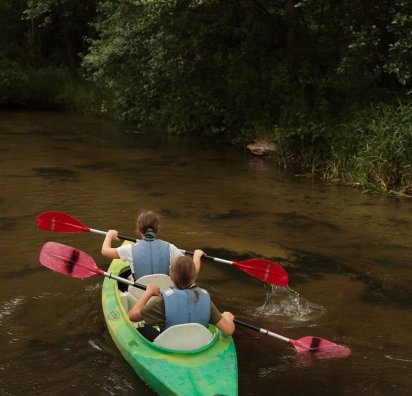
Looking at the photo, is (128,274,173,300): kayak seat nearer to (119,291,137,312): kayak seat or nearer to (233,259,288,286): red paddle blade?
(119,291,137,312): kayak seat

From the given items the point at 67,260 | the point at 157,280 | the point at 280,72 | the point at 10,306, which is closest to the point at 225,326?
the point at 157,280

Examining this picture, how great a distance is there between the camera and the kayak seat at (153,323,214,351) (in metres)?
3.89

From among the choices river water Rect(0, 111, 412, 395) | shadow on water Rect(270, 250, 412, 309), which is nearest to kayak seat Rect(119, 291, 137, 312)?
river water Rect(0, 111, 412, 395)

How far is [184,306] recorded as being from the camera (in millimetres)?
3891

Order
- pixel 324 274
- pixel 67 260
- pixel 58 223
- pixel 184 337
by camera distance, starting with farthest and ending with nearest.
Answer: pixel 324 274 < pixel 58 223 < pixel 67 260 < pixel 184 337

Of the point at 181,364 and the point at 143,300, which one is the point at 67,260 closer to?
the point at 143,300

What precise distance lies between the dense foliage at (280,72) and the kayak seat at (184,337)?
22.0 ft

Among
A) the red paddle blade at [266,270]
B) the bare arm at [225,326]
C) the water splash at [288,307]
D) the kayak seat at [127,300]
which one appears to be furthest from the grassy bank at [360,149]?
the bare arm at [225,326]

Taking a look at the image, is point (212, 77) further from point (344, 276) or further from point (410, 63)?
point (344, 276)

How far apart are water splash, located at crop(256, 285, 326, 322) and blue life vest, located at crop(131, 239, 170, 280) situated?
4.06ft

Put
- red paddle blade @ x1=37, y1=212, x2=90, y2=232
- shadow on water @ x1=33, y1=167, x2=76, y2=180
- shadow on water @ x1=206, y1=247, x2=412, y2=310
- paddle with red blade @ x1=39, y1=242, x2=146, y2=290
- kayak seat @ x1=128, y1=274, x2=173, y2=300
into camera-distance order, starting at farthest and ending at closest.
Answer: shadow on water @ x1=33, y1=167, x2=76, y2=180 < red paddle blade @ x1=37, y1=212, x2=90, y2=232 < shadow on water @ x1=206, y1=247, x2=412, y2=310 < paddle with red blade @ x1=39, y1=242, x2=146, y2=290 < kayak seat @ x1=128, y1=274, x2=173, y2=300

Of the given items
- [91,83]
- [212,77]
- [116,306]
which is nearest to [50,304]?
[116,306]

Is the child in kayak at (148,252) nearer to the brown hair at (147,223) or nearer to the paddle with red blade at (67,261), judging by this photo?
the brown hair at (147,223)

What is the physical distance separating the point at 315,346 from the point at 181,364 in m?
1.14
